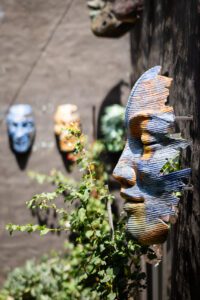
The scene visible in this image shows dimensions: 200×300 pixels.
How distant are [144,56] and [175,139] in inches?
99.0

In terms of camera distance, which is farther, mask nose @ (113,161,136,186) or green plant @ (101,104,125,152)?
green plant @ (101,104,125,152)

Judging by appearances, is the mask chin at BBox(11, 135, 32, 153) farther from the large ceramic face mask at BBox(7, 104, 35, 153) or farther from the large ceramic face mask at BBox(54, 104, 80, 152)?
the large ceramic face mask at BBox(54, 104, 80, 152)

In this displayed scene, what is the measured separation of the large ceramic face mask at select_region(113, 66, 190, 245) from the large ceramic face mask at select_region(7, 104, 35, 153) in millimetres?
3308

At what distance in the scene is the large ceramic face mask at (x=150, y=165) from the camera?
9.12 ft

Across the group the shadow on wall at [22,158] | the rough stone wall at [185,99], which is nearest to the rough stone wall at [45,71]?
the shadow on wall at [22,158]

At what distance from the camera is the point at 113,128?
6.05m

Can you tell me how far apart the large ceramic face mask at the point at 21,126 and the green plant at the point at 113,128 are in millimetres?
854

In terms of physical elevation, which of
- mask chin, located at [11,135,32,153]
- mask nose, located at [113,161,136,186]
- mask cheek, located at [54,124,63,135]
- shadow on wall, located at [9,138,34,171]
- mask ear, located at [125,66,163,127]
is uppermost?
mask ear, located at [125,66,163,127]

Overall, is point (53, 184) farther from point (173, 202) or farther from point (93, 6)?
point (173, 202)

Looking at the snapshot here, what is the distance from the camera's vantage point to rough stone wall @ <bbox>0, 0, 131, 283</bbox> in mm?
6070

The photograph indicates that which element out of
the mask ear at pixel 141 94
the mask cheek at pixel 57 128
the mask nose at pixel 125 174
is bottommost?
the mask cheek at pixel 57 128

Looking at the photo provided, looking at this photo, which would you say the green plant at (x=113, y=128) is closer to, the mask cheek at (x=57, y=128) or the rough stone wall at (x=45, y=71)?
the rough stone wall at (x=45, y=71)

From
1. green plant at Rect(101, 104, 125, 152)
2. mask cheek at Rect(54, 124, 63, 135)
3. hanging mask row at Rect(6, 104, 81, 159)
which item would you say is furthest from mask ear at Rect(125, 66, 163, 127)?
mask cheek at Rect(54, 124, 63, 135)

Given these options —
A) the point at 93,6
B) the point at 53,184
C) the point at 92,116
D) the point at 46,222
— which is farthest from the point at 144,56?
the point at 46,222
